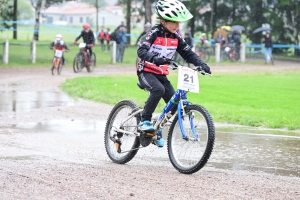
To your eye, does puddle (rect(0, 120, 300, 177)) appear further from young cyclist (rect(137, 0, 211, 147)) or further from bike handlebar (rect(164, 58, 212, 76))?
bike handlebar (rect(164, 58, 212, 76))

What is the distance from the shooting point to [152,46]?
8312 mm

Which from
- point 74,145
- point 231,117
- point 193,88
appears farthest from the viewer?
point 231,117

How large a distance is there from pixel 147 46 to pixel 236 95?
35.3 feet

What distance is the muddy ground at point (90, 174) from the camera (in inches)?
265

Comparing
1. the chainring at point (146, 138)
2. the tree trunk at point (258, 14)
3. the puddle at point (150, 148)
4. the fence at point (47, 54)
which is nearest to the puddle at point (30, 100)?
the puddle at point (150, 148)

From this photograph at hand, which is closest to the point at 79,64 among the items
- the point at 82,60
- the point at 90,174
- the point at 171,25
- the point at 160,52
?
the point at 82,60

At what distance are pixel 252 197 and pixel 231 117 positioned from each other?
23.7 ft

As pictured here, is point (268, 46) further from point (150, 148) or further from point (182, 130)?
point (182, 130)

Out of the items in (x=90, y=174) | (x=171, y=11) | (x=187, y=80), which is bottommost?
(x=90, y=174)

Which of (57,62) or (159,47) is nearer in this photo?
(159,47)

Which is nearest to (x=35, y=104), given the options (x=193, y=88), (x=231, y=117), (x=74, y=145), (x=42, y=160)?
(x=231, y=117)

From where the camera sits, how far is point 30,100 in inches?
660

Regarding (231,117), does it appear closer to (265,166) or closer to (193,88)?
(265,166)

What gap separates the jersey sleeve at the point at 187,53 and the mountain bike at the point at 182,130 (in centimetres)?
24
